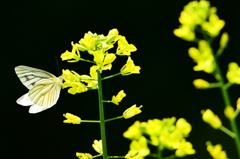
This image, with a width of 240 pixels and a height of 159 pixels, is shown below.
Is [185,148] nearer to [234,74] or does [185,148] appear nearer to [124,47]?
[234,74]

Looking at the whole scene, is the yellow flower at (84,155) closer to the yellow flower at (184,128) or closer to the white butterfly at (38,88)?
the yellow flower at (184,128)

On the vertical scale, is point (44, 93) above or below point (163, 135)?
above

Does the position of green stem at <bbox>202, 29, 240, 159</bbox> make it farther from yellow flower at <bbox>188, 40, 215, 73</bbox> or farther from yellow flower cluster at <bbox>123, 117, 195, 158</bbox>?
yellow flower cluster at <bbox>123, 117, 195, 158</bbox>

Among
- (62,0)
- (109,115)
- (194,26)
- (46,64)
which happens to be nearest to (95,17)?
(62,0)

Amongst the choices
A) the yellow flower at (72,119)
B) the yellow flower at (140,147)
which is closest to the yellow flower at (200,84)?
the yellow flower at (140,147)

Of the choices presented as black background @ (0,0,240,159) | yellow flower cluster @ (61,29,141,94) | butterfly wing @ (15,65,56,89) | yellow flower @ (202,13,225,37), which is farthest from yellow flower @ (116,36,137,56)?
black background @ (0,0,240,159)

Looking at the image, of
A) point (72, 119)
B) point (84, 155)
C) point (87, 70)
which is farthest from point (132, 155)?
point (87, 70)
